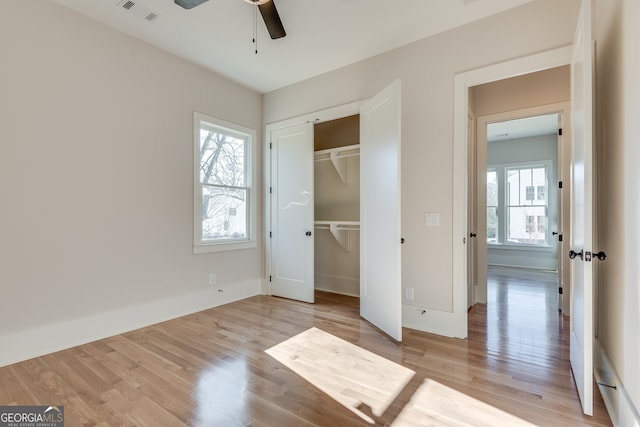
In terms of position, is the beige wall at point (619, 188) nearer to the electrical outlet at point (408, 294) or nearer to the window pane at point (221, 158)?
the electrical outlet at point (408, 294)

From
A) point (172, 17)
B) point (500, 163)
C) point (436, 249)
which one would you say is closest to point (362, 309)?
point (436, 249)

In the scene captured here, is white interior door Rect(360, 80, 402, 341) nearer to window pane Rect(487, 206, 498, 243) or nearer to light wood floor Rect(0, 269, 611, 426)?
light wood floor Rect(0, 269, 611, 426)

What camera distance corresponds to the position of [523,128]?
20.4ft

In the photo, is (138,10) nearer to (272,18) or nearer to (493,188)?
(272,18)

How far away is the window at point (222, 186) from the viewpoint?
3.69m

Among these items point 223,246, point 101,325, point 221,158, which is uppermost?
point 221,158

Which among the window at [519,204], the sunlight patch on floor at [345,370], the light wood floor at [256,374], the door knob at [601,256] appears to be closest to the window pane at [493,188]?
the window at [519,204]

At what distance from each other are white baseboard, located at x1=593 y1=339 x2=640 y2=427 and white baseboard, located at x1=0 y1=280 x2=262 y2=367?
365 centimetres

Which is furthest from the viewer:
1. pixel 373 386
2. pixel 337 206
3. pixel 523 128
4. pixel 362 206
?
pixel 523 128

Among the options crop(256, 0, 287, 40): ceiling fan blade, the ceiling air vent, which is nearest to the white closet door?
crop(256, 0, 287, 40): ceiling fan blade

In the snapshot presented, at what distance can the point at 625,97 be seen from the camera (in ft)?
5.50

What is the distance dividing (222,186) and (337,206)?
172 cm

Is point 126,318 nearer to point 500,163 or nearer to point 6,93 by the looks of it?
point 6,93

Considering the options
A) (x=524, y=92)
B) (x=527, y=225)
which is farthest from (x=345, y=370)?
(x=527, y=225)
